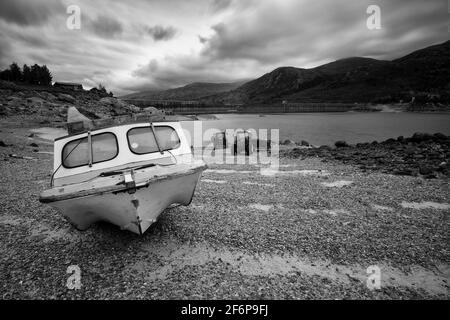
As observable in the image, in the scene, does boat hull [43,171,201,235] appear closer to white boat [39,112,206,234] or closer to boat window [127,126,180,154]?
white boat [39,112,206,234]

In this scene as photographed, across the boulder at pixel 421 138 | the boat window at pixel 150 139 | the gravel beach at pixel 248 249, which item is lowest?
the gravel beach at pixel 248 249

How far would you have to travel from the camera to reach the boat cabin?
665 cm

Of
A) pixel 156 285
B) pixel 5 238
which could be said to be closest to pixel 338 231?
pixel 156 285

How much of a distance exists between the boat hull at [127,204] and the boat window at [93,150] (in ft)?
4.92

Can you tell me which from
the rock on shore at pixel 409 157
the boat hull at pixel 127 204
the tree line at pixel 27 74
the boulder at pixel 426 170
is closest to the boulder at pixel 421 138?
the rock on shore at pixel 409 157

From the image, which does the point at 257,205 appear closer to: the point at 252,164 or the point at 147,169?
the point at 147,169

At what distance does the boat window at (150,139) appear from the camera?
718 cm

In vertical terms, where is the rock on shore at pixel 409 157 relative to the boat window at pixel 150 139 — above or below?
below

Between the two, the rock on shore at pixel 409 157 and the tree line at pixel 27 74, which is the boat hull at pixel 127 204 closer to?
the rock on shore at pixel 409 157

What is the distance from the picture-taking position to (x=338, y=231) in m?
7.51

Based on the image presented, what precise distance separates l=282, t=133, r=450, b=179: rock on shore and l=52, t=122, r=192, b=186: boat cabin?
1441 centimetres
